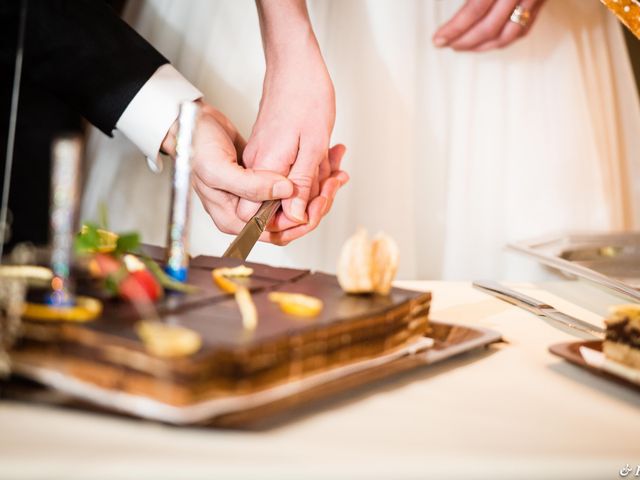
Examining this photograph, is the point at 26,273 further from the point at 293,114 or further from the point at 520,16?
the point at 520,16

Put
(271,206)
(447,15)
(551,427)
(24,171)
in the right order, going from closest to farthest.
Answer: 1. (551,427)
2. (271,206)
3. (24,171)
4. (447,15)

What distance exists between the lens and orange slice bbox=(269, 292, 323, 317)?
50 centimetres

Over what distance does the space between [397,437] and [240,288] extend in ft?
0.59

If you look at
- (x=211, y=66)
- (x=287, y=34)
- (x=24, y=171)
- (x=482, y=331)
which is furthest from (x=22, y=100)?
(x=482, y=331)

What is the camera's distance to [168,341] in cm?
39

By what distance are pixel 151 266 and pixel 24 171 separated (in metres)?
0.69

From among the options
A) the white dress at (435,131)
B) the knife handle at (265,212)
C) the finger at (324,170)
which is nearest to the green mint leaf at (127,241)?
the knife handle at (265,212)

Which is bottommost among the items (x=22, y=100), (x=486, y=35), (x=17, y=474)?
(x=17, y=474)

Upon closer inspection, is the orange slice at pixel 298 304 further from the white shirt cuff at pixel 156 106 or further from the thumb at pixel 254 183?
the white shirt cuff at pixel 156 106

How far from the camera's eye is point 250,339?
16.9 inches

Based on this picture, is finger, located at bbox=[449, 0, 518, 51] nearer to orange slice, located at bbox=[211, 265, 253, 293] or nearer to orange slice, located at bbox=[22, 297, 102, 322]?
orange slice, located at bbox=[211, 265, 253, 293]

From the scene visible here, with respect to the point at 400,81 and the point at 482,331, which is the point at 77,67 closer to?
the point at 400,81

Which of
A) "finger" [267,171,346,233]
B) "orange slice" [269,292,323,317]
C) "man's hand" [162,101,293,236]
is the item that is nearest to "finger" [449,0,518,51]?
"finger" [267,171,346,233]

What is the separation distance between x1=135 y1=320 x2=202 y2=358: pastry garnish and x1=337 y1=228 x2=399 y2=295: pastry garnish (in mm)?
189
